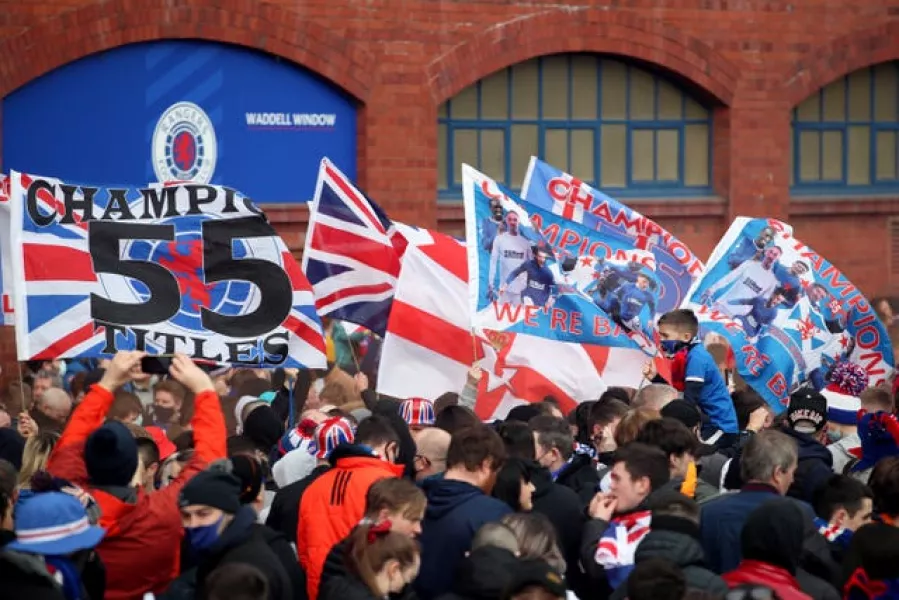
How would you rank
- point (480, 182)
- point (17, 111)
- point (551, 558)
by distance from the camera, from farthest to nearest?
point (17, 111), point (480, 182), point (551, 558)

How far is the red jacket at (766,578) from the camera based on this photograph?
6527 millimetres

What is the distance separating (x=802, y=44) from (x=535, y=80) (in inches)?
151

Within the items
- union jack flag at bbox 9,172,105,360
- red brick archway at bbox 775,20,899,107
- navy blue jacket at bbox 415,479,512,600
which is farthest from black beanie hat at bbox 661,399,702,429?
red brick archway at bbox 775,20,899,107

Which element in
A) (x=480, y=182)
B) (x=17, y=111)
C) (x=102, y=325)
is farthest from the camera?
(x=17, y=111)

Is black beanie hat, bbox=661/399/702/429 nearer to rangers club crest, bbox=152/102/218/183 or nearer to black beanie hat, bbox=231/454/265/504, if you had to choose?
black beanie hat, bbox=231/454/265/504

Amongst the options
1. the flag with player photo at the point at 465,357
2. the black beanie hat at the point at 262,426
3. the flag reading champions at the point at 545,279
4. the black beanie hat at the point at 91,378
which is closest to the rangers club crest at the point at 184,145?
the black beanie hat at the point at 91,378

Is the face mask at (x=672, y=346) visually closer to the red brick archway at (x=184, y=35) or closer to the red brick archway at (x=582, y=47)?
the red brick archway at (x=184, y=35)

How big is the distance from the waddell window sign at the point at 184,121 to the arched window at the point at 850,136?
675 centimetres

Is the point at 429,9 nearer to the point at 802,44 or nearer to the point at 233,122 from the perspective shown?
the point at 233,122

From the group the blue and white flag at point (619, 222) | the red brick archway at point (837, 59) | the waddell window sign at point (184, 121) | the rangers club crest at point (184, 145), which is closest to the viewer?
the blue and white flag at point (619, 222)

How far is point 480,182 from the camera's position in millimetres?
12289

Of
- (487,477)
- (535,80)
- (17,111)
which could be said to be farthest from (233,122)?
(487,477)

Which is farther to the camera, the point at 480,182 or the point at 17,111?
the point at 17,111

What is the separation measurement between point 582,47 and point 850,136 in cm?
466
